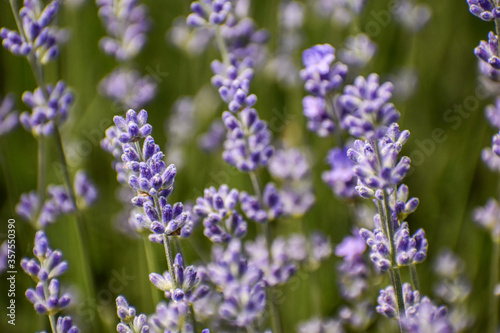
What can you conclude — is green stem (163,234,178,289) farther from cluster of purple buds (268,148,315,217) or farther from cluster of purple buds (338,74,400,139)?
cluster of purple buds (268,148,315,217)

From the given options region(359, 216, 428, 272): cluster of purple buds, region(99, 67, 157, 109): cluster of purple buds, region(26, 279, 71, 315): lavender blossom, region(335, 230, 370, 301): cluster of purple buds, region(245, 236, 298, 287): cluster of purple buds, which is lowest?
region(335, 230, 370, 301): cluster of purple buds

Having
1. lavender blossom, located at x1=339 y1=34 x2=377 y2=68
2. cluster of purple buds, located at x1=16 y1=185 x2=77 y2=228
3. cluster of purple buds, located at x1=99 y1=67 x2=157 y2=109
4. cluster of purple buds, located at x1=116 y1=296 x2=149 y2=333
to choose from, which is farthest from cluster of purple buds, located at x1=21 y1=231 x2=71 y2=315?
lavender blossom, located at x1=339 y1=34 x2=377 y2=68

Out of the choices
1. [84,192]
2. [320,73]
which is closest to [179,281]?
[320,73]

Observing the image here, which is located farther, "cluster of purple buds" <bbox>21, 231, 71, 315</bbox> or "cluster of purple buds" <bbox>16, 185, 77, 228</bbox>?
"cluster of purple buds" <bbox>16, 185, 77, 228</bbox>

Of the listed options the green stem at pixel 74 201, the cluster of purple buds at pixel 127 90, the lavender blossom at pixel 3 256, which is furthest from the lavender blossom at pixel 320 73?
the lavender blossom at pixel 3 256

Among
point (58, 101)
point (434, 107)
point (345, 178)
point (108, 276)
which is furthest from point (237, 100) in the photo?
point (434, 107)

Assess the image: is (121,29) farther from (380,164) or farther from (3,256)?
(380,164)
